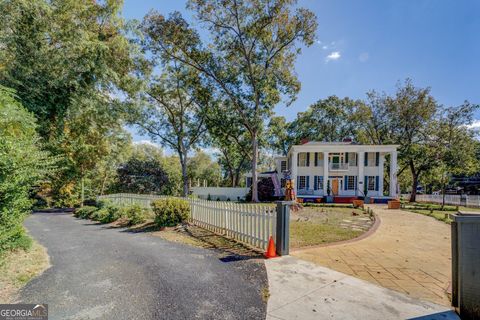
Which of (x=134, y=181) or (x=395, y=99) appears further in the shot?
(x=395, y=99)

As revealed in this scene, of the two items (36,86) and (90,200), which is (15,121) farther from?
(90,200)

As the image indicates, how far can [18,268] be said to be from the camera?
477 cm

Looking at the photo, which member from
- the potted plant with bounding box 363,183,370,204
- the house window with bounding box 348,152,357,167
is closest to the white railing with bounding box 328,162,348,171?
the house window with bounding box 348,152,357,167

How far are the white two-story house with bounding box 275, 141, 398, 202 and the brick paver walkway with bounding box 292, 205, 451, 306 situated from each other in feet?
56.6

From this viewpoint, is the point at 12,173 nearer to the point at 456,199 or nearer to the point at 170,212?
the point at 170,212

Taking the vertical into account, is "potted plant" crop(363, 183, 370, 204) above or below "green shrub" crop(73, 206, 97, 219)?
above

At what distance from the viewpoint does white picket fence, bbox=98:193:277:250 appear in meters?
5.86

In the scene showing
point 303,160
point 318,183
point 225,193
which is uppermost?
point 303,160

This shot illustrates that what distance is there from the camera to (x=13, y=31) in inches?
371

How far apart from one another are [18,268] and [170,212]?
4.62 metres

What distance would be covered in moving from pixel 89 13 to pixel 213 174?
111 ft

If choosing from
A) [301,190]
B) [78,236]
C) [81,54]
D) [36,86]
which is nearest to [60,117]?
[36,86]

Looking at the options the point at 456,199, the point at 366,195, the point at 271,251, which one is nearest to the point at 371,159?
the point at 366,195

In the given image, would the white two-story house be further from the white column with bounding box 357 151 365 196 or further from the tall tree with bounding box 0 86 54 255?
the tall tree with bounding box 0 86 54 255
